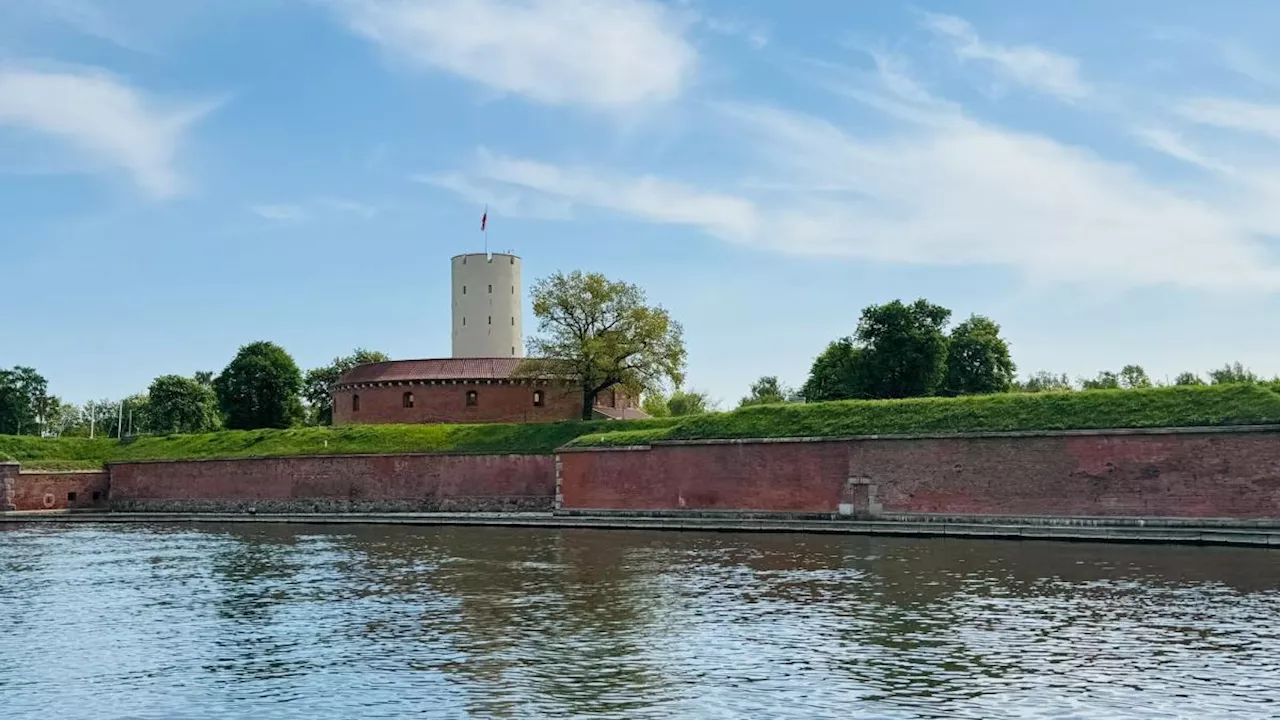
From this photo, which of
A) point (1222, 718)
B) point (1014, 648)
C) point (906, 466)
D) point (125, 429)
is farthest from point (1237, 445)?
point (125, 429)

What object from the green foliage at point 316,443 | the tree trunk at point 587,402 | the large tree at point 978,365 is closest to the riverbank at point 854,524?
the green foliage at point 316,443

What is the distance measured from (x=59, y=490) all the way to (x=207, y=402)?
99.2 ft

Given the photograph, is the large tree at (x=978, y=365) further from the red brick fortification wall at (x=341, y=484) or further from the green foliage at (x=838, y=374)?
the red brick fortification wall at (x=341, y=484)

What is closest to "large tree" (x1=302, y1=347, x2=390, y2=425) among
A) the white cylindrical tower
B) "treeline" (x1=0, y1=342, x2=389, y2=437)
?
"treeline" (x1=0, y1=342, x2=389, y2=437)

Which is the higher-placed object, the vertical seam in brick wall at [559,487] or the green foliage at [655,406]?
the green foliage at [655,406]

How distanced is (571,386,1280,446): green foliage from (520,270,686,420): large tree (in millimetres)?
8467

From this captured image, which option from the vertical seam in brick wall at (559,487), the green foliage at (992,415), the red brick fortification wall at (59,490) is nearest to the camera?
the green foliage at (992,415)

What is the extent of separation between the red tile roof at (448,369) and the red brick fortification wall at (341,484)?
928 centimetres

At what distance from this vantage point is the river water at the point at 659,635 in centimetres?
1022

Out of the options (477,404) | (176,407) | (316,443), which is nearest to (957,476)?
(316,443)

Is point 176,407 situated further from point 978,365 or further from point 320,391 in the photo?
point 978,365

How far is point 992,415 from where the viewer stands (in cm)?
3031

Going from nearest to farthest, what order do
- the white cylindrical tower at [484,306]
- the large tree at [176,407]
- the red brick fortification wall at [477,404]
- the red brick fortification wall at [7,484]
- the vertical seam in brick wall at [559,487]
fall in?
the vertical seam in brick wall at [559,487], the red brick fortification wall at [7,484], the red brick fortification wall at [477,404], the white cylindrical tower at [484,306], the large tree at [176,407]

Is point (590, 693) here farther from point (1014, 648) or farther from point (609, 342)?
point (609, 342)
